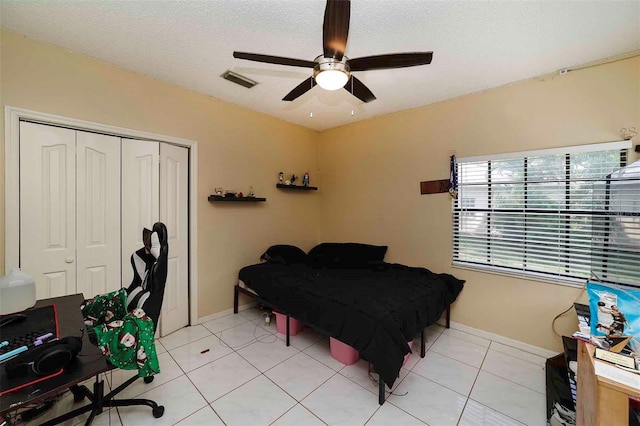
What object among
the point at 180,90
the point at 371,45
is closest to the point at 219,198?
the point at 180,90

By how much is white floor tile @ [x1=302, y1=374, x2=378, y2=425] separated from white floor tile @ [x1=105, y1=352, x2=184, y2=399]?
3.90 feet

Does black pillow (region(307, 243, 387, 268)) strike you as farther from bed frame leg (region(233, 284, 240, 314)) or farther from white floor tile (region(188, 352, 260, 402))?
white floor tile (region(188, 352, 260, 402))

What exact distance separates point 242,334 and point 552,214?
3.47 meters

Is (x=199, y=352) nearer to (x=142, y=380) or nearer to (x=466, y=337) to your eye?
(x=142, y=380)

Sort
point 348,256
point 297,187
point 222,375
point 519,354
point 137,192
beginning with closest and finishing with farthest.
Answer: point 222,375 → point 519,354 → point 137,192 → point 348,256 → point 297,187

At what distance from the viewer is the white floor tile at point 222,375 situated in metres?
2.01

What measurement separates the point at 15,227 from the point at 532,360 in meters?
4.65

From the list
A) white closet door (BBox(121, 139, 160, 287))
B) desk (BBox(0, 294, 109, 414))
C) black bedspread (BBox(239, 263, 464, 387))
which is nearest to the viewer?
desk (BBox(0, 294, 109, 414))

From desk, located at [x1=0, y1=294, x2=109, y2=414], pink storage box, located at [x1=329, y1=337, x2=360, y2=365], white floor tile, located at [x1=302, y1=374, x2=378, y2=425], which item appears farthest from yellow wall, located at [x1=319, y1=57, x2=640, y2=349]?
desk, located at [x1=0, y1=294, x2=109, y2=414]

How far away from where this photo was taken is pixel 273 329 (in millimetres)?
3029

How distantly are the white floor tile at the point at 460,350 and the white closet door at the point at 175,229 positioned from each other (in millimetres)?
2848

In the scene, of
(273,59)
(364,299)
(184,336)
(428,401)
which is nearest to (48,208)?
(184,336)

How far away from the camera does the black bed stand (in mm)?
1926

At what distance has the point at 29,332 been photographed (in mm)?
1263
